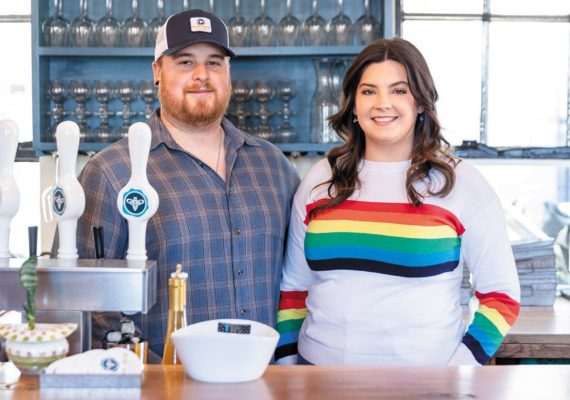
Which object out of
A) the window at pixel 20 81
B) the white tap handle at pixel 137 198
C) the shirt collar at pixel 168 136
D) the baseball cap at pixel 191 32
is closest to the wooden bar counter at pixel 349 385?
the white tap handle at pixel 137 198

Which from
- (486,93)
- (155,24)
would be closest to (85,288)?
(155,24)

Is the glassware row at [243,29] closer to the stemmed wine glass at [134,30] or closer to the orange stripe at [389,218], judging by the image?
the stemmed wine glass at [134,30]

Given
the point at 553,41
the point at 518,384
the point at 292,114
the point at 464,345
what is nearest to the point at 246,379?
the point at 518,384

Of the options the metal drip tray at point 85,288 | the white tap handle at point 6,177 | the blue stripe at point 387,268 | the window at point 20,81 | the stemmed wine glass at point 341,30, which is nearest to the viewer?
the metal drip tray at point 85,288

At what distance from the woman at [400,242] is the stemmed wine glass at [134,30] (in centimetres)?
159

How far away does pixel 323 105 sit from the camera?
3.60 m

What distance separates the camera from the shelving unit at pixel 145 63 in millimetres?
3594

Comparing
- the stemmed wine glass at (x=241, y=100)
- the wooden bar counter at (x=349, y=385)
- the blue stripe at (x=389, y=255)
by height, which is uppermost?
the stemmed wine glass at (x=241, y=100)

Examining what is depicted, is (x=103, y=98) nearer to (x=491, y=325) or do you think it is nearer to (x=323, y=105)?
(x=323, y=105)

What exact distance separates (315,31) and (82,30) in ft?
3.07

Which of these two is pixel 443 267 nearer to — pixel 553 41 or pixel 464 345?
pixel 464 345

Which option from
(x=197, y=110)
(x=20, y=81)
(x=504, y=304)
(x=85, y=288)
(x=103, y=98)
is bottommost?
(x=504, y=304)

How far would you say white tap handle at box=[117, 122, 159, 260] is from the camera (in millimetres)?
1741

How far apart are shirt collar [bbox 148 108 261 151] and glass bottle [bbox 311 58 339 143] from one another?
109 centimetres
